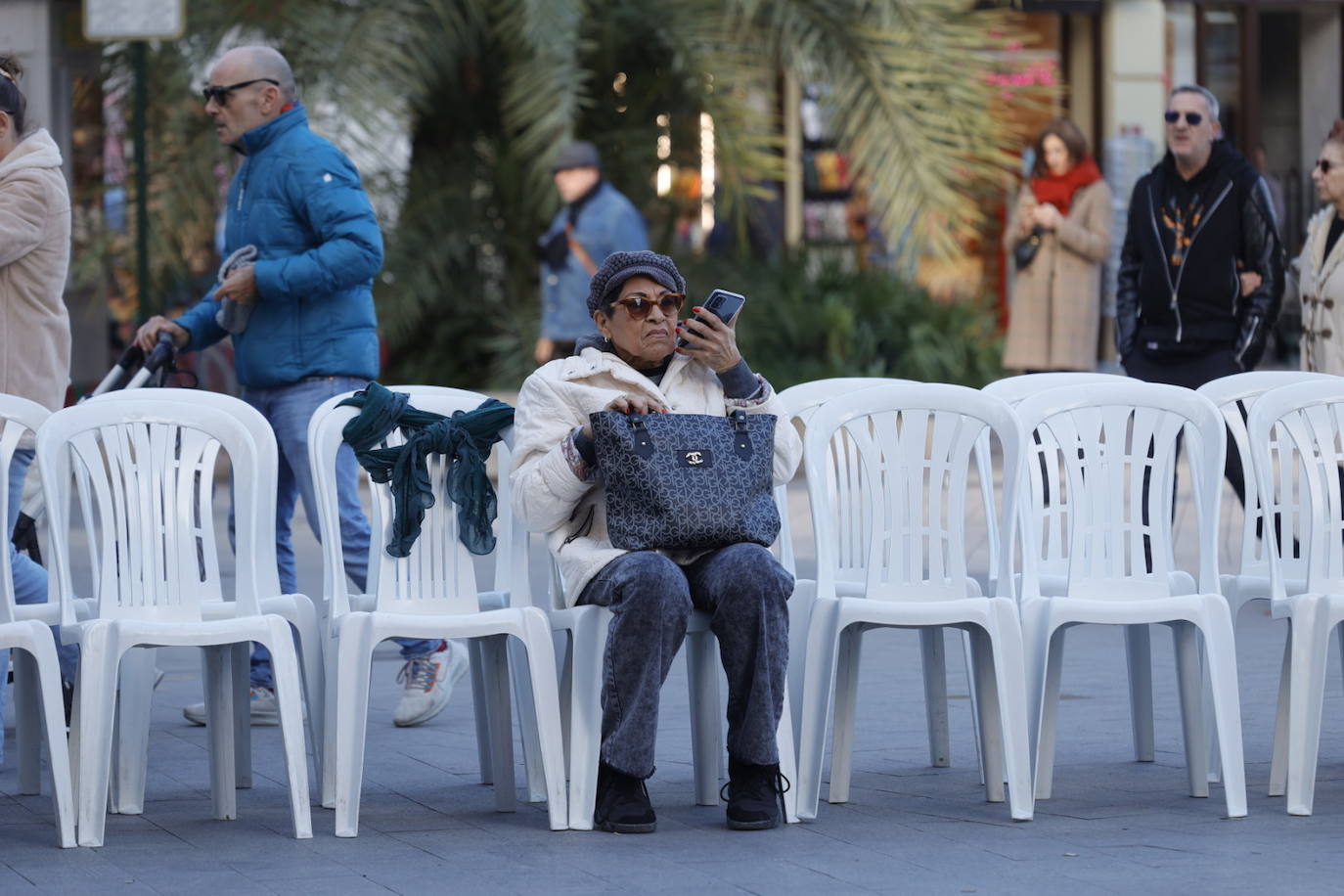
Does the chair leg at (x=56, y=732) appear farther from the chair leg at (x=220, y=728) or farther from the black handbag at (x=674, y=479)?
the black handbag at (x=674, y=479)

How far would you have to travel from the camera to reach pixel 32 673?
6168mm

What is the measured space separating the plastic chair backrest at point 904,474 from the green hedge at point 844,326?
8535mm

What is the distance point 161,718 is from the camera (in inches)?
286

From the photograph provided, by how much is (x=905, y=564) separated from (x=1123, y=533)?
55cm

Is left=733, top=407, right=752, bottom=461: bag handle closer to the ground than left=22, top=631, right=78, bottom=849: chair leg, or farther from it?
farther from it

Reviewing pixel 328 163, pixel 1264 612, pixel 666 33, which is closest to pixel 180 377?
pixel 328 163

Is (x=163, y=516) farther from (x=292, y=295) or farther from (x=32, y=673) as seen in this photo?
(x=292, y=295)

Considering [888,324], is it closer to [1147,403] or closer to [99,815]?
[1147,403]

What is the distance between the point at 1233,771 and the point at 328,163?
129 inches

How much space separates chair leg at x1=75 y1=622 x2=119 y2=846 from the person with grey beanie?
6.70 meters

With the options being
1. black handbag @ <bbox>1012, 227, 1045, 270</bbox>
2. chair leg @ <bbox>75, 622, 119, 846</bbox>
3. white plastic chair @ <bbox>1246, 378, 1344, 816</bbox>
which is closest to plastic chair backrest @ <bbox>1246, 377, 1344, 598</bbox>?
white plastic chair @ <bbox>1246, 378, 1344, 816</bbox>

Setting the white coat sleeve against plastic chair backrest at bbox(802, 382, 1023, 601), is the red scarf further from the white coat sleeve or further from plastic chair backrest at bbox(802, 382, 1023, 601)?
the white coat sleeve

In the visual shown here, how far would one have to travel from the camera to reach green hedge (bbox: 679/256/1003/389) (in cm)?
1493

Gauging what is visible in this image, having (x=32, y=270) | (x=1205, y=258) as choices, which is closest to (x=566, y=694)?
(x=32, y=270)
